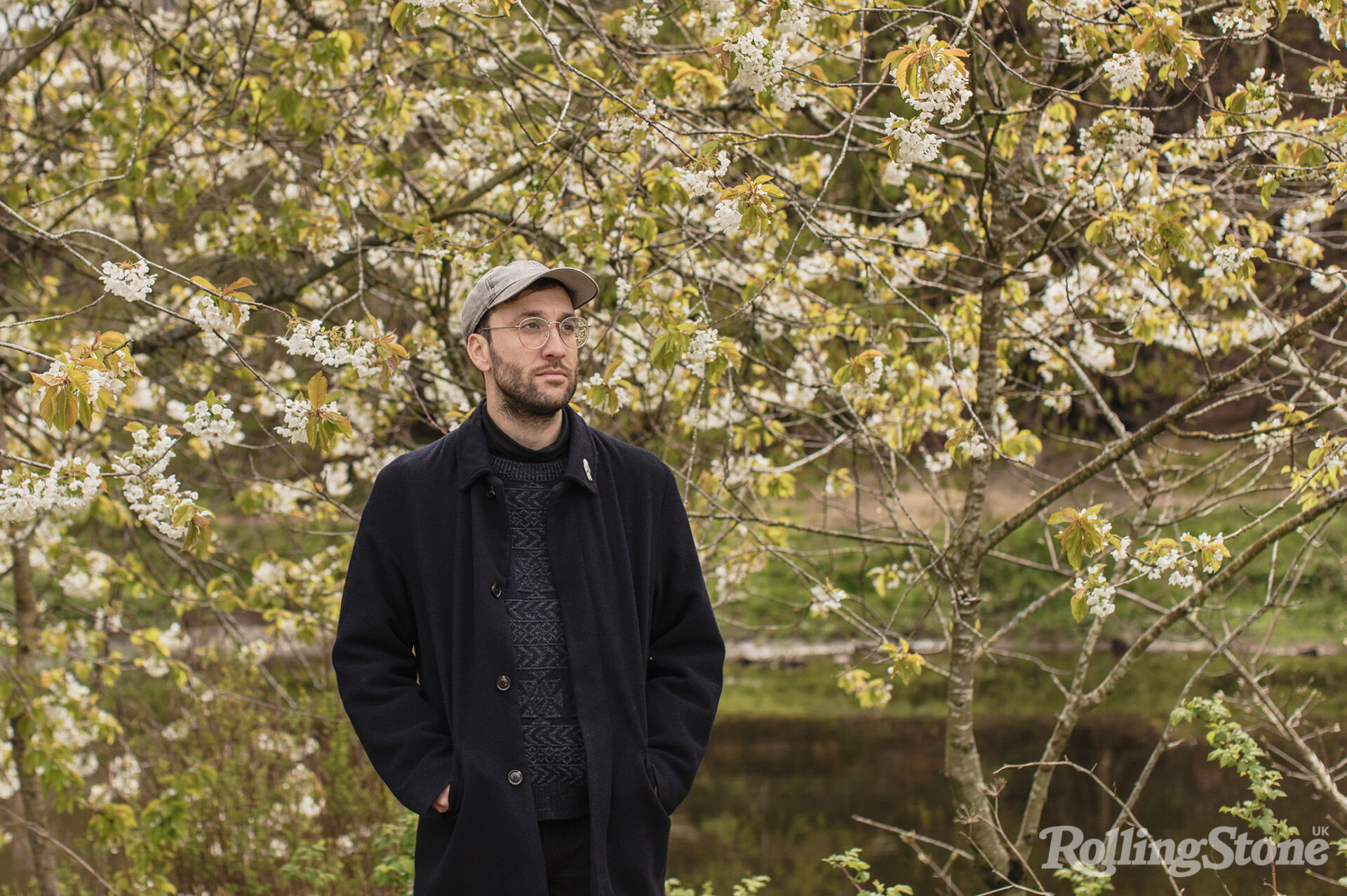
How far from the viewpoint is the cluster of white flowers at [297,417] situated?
7.37 feet

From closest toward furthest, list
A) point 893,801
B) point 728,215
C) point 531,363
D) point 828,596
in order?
point 531,363 < point 728,215 < point 828,596 < point 893,801

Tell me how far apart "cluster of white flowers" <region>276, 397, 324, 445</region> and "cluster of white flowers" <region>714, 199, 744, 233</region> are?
0.90 metres

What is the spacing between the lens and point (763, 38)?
263 centimetres

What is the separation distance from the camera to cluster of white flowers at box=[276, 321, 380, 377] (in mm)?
2332

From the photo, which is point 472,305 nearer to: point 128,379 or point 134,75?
point 128,379

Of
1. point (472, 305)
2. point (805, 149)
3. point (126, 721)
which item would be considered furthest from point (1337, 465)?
point (126, 721)

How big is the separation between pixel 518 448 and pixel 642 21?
6.04ft

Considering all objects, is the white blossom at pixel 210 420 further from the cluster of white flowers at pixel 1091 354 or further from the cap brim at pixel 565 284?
the cluster of white flowers at pixel 1091 354

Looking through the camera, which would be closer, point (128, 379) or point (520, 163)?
point (128, 379)

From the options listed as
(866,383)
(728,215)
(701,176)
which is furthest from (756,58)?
(866,383)

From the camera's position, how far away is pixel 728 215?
2.48 metres

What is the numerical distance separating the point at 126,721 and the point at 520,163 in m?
3.86

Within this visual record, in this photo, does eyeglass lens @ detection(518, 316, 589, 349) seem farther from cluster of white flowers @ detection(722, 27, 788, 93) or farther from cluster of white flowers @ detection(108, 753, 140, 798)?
cluster of white flowers @ detection(108, 753, 140, 798)

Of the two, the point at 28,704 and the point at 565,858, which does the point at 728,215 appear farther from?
the point at 28,704
